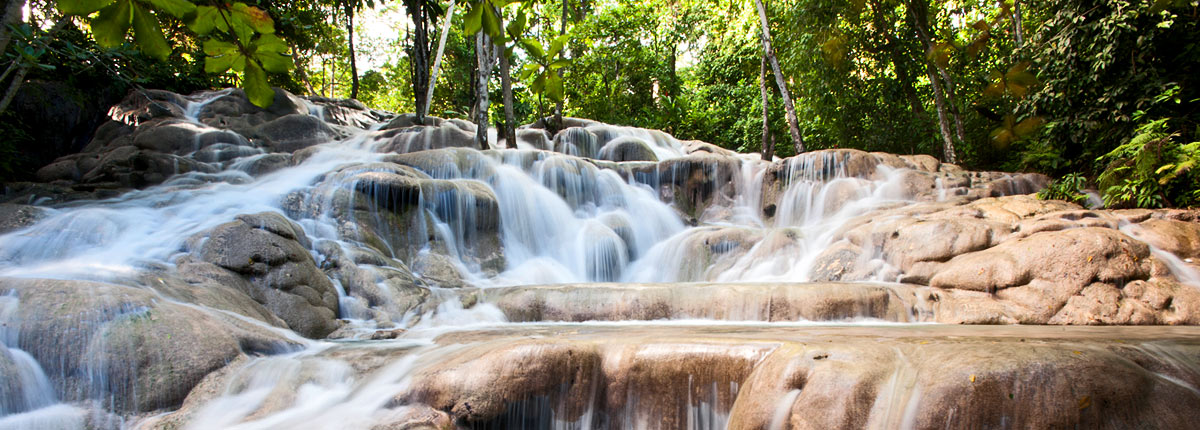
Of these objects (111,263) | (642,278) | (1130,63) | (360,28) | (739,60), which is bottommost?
(642,278)

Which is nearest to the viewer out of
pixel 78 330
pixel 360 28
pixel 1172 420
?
pixel 1172 420

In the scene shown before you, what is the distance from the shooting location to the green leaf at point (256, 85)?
124cm

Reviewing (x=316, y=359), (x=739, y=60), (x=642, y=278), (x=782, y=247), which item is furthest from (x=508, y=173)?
(x=739, y=60)

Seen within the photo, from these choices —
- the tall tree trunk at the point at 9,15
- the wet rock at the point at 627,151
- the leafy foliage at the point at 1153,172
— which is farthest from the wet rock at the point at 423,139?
the tall tree trunk at the point at 9,15

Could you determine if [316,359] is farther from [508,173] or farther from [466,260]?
[508,173]

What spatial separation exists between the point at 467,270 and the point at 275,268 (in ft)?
9.54

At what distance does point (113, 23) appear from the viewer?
3.63 ft

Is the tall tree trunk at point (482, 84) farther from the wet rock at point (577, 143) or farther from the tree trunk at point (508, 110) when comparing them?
the wet rock at point (577, 143)

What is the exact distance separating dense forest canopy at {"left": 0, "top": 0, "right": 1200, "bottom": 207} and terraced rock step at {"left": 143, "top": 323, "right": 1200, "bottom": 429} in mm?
1505

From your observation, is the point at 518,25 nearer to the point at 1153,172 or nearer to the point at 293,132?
the point at 1153,172

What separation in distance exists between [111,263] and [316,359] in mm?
3118

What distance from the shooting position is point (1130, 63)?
879cm

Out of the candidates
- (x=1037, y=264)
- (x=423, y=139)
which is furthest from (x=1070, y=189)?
(x=423, y=139)

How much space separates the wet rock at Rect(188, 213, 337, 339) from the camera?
19.9 feet
